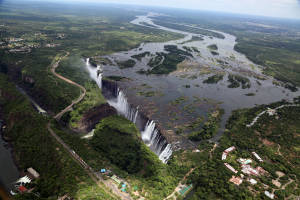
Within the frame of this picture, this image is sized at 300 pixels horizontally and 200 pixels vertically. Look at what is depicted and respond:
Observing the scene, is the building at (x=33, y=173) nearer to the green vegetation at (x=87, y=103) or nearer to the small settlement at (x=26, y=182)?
the small settlement at (x=26, y=182)

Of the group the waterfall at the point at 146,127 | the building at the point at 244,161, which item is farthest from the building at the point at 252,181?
the waterfall at the point at 146,127

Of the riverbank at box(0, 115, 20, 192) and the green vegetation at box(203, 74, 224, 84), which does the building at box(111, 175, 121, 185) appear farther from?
the green vegetation at box(203, 74, 224, 84)

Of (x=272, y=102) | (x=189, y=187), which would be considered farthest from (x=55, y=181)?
(x=272, y=102)

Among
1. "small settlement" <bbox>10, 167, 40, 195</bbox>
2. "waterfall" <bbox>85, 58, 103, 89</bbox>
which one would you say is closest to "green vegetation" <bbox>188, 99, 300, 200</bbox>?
"small settlement" <bbox>10, 167, 40, 195</bbox>

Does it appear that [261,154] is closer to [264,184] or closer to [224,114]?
[264,184]

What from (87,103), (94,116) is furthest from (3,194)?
(87,103)
